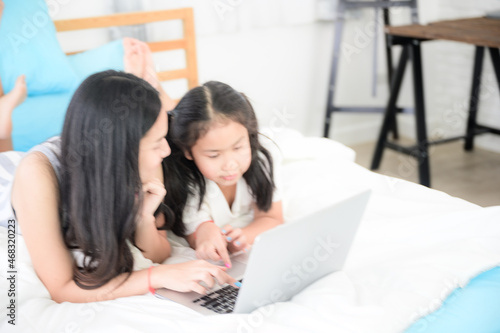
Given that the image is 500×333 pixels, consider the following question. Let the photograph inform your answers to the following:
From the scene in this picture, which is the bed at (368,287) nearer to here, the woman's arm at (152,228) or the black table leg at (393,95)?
the woman's arm at (152,228)

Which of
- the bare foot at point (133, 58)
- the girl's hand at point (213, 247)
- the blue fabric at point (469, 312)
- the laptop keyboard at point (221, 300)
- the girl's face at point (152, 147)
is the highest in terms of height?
the bare foot at point (133, 58)

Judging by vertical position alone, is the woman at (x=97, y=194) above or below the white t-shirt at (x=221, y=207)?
above

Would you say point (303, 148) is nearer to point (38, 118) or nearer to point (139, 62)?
point (139, 62)

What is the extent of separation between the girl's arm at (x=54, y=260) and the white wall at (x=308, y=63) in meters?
1.39

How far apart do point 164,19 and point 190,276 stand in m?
1.52

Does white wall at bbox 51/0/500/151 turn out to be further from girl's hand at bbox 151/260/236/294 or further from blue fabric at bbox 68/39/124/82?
girl's hand at bbox 151/260/236/294

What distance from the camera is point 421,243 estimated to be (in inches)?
50.7

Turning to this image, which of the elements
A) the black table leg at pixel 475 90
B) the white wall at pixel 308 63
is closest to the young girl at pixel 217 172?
the white wall at pixel 308 63

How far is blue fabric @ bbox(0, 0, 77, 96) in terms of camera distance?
5.66ft

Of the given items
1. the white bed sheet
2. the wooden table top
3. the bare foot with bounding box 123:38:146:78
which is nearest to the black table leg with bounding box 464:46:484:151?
the wooden table top

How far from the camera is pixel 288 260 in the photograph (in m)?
0.98

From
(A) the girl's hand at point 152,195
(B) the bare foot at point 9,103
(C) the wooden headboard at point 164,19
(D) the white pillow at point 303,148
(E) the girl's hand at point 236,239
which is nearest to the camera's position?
(A) the girl's hand at point 152,195

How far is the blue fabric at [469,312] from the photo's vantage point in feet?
3.41

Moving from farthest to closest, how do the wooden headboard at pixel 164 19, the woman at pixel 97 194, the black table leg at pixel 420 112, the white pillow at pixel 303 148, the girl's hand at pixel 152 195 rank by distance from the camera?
the black table leg at pixel 420 112
the wooden headboard at pixel 164 19
the white pillow at pixel 303 148
the girl's hand at pixel 152 195
the woman at pixel 97 194
